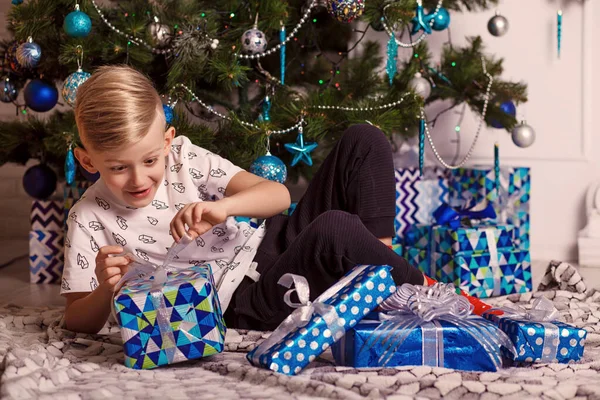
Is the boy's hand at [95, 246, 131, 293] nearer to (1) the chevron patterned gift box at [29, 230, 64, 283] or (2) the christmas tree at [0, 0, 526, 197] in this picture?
(2) the christmas tree at [0, 0, 526, 197]

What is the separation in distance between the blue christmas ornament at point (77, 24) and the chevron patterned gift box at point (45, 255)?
26.8 inches

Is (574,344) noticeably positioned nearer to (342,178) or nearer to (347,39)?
(342,178)

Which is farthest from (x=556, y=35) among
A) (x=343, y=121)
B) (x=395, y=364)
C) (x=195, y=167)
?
(x=395, y=364)

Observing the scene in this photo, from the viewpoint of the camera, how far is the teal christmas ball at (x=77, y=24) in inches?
69.1

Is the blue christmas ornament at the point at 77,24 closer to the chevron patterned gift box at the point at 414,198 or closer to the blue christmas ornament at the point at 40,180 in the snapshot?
the blue christmas ornament at the point at 40,180

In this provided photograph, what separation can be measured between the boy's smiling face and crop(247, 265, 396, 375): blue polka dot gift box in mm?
306

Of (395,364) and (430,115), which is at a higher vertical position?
(430,115)

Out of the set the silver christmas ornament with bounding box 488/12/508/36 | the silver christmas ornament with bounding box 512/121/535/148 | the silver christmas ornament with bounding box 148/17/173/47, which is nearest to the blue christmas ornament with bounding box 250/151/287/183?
the silver christmas ornament with bounding box 148/17/173/47

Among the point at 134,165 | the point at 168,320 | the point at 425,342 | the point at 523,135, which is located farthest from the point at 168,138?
the point at 523,135

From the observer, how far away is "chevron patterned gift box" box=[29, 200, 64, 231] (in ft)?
7.22

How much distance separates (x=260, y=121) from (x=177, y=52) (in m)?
0.26

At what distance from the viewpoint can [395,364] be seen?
3.61 feet

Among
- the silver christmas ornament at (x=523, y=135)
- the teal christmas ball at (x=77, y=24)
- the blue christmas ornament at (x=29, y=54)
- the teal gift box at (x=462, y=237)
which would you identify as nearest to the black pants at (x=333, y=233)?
the teal gift box at (x=462, y=237)

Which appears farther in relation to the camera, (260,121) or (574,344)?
(260,121)
